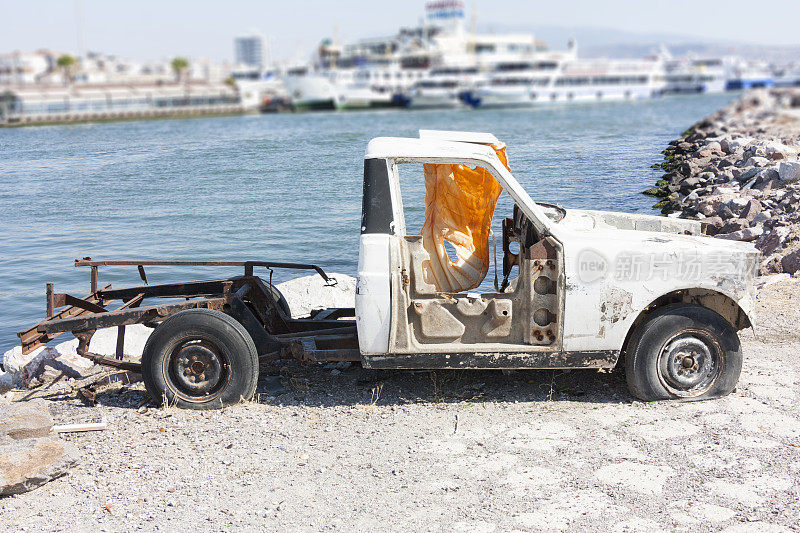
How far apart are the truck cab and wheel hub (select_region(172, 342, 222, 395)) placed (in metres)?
1.21

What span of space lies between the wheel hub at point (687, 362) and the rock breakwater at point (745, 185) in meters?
1.79

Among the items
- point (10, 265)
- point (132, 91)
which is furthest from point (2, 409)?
point (132, 91)

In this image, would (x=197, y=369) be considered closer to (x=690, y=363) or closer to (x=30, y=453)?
(x=30, y=453)

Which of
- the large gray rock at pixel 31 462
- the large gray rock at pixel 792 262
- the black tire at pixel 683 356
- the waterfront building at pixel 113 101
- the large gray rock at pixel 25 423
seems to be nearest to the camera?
the large gray rock at pixel 31 462

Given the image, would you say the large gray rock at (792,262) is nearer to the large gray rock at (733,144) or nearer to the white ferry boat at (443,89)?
the large gray rock at (733,144)

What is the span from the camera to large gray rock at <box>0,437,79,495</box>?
4996mm

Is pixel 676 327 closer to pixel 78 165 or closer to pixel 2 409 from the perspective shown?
pixel 2 409

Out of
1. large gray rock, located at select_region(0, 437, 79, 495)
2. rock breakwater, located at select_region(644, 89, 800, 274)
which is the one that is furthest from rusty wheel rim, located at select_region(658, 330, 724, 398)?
large gray rock, located at select_region(0, 437, 79, 495)

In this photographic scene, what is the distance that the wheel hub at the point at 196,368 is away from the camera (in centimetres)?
623

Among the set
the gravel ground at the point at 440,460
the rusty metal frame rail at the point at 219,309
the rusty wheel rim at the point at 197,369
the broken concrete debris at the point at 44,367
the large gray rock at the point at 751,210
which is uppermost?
the large gray rock at the point at 751,210

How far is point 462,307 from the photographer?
6.00m

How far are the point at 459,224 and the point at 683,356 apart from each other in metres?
2.01

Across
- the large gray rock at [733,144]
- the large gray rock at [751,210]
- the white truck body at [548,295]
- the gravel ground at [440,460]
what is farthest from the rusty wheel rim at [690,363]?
the large gray rock at [733,144]

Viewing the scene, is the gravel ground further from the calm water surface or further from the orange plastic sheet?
the calm water surface
